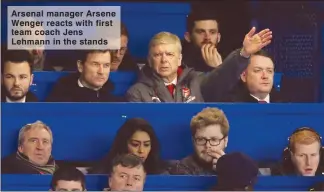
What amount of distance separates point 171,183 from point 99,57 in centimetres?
70

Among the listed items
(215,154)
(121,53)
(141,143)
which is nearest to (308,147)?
(215,154)

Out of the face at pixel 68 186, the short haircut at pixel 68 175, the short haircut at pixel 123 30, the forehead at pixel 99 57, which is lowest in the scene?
the face at pixel 68 186

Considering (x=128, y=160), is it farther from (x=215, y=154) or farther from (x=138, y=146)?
(x=215, y=154)

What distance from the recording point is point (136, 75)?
3.31 metres

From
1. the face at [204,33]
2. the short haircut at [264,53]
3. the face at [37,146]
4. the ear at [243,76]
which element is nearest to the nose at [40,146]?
the face at [37,146]

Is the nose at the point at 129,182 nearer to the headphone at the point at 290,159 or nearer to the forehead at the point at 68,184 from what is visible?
the forehead at the point at 68,184

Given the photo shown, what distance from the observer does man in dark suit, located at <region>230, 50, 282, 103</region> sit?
332cm

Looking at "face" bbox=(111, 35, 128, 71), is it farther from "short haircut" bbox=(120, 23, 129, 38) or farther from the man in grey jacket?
the man in grey jacket

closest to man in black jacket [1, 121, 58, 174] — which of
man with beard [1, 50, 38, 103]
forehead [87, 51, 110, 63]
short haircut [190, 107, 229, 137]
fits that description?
man with beard [1, 50, 38, 103]

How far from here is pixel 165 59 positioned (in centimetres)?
333

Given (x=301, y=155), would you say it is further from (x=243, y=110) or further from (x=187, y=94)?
(x=187, y=94)

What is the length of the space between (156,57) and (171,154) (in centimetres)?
47

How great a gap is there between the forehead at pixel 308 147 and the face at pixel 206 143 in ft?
1.20

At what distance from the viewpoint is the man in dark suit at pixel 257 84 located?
10.9 feet
